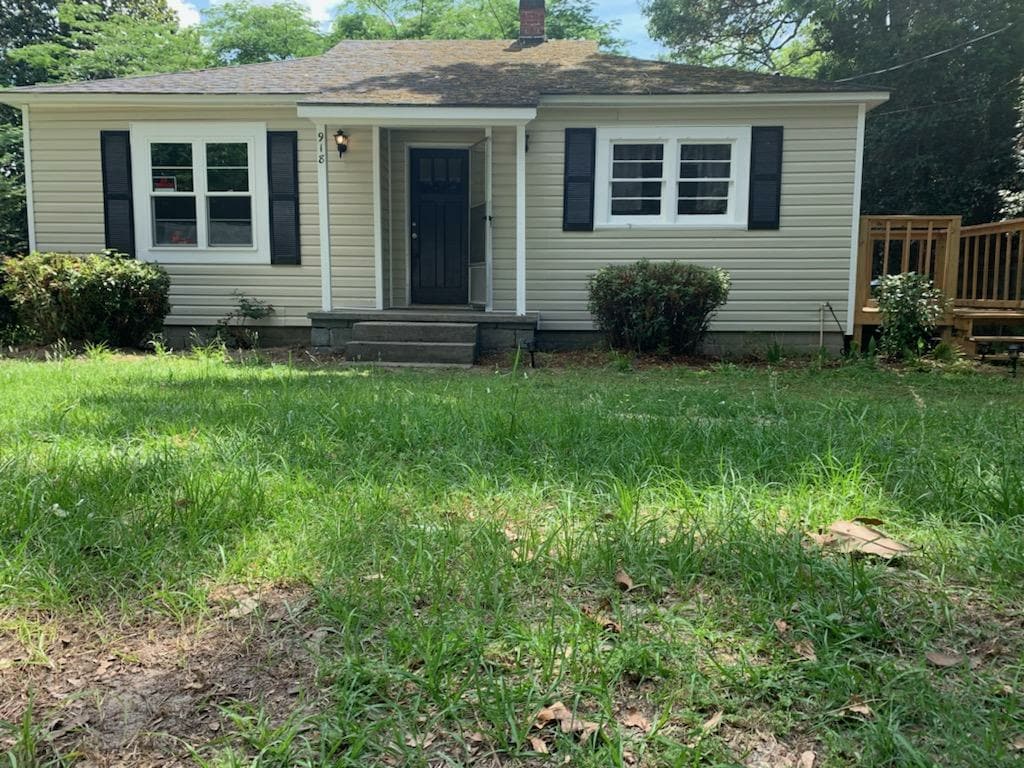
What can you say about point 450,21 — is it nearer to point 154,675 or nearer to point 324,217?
point 324,217

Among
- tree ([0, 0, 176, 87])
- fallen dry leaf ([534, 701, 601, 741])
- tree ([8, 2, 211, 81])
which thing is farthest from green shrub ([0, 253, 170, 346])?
tree ([0, 0, 176, 87])

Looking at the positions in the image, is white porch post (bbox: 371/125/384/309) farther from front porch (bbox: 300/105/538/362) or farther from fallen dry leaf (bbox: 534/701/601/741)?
fallen dry leaf (bbox: 534/701/601/741)

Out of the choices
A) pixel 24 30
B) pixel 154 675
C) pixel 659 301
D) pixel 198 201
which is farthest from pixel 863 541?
pixel 24 30

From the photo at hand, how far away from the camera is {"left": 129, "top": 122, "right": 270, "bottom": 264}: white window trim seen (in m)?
9.56

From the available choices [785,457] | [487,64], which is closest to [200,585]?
[785,457]

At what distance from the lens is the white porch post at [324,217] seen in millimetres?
8984

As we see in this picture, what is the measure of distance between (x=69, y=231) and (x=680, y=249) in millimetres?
8372

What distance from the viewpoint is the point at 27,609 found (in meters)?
1.93

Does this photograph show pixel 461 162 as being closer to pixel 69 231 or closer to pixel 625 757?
pixel 69 231

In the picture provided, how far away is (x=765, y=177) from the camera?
938 centimetres

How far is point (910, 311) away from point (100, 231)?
10631mm

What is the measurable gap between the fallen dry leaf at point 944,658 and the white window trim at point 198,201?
9.45 metres

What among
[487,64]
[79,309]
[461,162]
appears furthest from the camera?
[487,64]

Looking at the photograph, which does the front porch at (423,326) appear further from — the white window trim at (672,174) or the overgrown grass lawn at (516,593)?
the overgrown grass lawn at (516,593)
